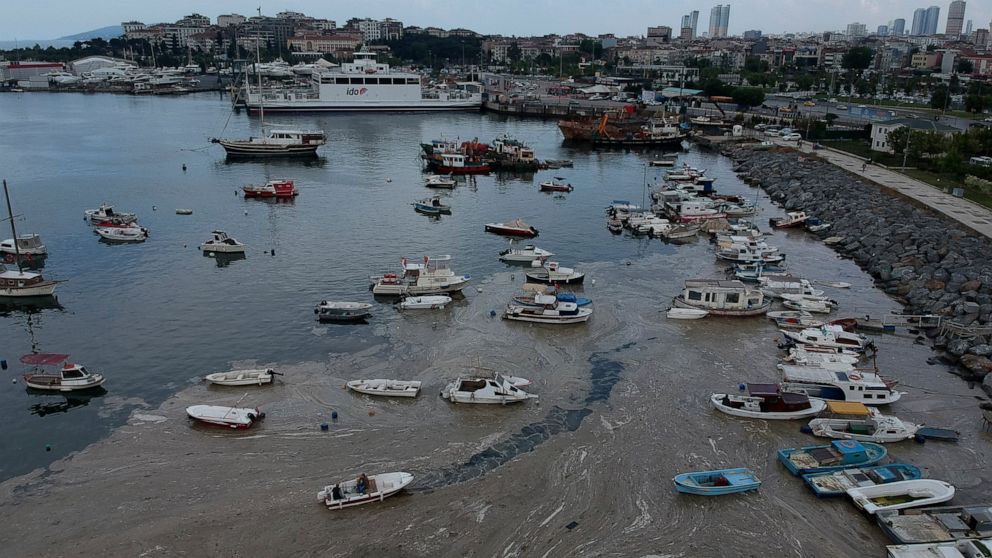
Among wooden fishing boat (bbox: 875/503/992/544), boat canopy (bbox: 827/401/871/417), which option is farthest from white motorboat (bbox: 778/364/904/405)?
wooden fishing boat (bbox: 875/503/992/544)

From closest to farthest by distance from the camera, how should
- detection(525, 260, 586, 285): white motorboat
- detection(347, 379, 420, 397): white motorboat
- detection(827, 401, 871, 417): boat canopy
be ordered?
detection(827, 401, 871, 417): boat canopy < detection(347, 379, 420, 397): white motorboat < detection(525, 260, 586, 285): white motorboat

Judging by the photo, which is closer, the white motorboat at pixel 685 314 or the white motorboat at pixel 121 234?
the white motorboat at pixel 685 314

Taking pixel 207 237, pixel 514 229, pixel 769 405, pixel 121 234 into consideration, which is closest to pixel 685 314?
pixel 769 405

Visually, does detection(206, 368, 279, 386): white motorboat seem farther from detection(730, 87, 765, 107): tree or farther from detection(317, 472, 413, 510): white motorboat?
detection(730, 87, 765, 107): tree

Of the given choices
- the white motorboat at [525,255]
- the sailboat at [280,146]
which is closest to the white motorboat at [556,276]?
the white motorboat at [525,255]

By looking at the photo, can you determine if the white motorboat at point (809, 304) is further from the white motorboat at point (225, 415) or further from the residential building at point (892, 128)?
the residential building at point (892, 128)

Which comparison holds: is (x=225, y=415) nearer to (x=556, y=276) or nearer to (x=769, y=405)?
(x=769, y=405)
